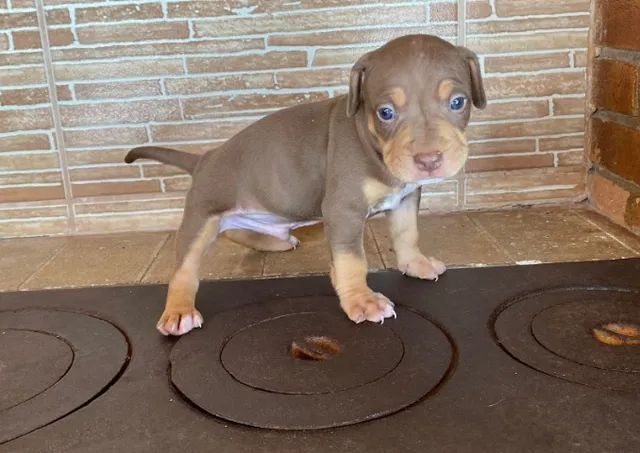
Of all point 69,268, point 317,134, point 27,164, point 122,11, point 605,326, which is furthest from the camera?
point 27,164

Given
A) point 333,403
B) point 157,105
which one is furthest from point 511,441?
point 157,105

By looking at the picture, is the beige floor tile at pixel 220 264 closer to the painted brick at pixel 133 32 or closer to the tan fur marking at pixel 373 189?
the tan fur marking at pixel 373 189

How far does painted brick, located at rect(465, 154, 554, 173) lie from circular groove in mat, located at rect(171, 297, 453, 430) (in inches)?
41.8

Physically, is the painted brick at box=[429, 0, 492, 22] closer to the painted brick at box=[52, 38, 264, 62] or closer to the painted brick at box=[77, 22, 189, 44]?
the painted brick at box=[52, 38, 264, 62]

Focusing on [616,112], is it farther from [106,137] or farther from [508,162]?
[106,137]

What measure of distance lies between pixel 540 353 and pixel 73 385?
99cm

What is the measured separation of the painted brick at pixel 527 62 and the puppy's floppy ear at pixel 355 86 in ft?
3.17

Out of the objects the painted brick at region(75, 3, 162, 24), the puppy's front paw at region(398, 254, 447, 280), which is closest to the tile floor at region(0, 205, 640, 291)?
the puppy's front paw at region(398, 254, 447, 280)

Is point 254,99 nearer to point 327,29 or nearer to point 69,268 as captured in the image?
point 327,29

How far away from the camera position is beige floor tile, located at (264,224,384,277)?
6.77ft

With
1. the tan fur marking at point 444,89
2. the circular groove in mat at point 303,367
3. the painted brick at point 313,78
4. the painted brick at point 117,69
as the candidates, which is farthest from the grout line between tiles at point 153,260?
the tan fur marking at point 444,89

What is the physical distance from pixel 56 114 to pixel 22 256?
0.55 meters

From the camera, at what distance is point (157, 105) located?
246 centimetres

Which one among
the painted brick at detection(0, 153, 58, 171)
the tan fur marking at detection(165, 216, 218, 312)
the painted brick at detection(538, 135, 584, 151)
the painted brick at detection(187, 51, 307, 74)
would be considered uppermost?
the painted brick at detection(187, 51, 307, 74)
